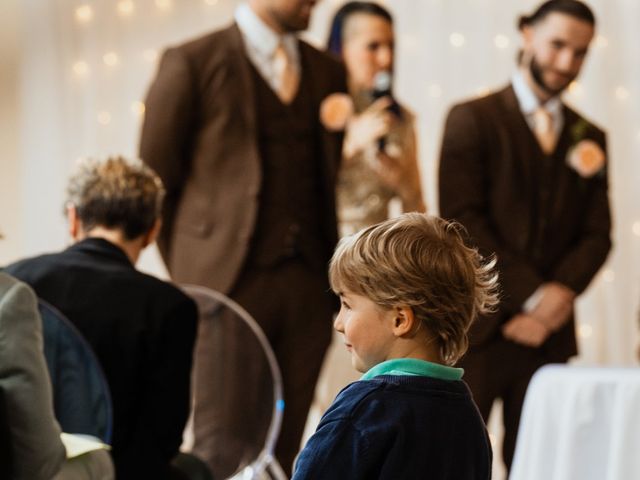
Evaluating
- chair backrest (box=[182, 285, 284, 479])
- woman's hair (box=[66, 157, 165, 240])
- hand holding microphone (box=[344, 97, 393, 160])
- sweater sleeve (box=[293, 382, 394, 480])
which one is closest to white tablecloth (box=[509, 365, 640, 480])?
chair backrest (box=[182, 285, 284, 479])

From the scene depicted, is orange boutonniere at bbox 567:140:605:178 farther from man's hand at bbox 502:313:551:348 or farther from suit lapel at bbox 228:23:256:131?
suit lapel at bbox 228:23:256:131

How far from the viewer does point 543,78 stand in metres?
4.34

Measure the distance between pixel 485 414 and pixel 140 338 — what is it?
6.63ft

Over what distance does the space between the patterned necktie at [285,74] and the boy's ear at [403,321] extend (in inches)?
103

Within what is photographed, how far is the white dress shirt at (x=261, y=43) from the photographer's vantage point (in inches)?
152

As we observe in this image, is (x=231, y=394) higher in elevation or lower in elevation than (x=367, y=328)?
lower

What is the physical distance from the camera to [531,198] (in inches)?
165

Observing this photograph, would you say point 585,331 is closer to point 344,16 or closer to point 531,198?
point 531,198

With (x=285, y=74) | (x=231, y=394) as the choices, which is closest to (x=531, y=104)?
(x=285, y=74)

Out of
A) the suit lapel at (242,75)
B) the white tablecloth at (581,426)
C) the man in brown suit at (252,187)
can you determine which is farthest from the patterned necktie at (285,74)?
the white tablecloth at (581,426)

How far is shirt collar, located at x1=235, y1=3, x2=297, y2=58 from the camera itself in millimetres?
3869

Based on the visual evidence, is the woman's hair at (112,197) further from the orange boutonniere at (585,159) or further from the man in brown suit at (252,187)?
the orange boutonniere at (585,159)

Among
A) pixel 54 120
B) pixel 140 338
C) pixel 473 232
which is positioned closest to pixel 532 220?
pixel 473 232

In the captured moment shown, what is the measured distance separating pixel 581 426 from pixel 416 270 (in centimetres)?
146
